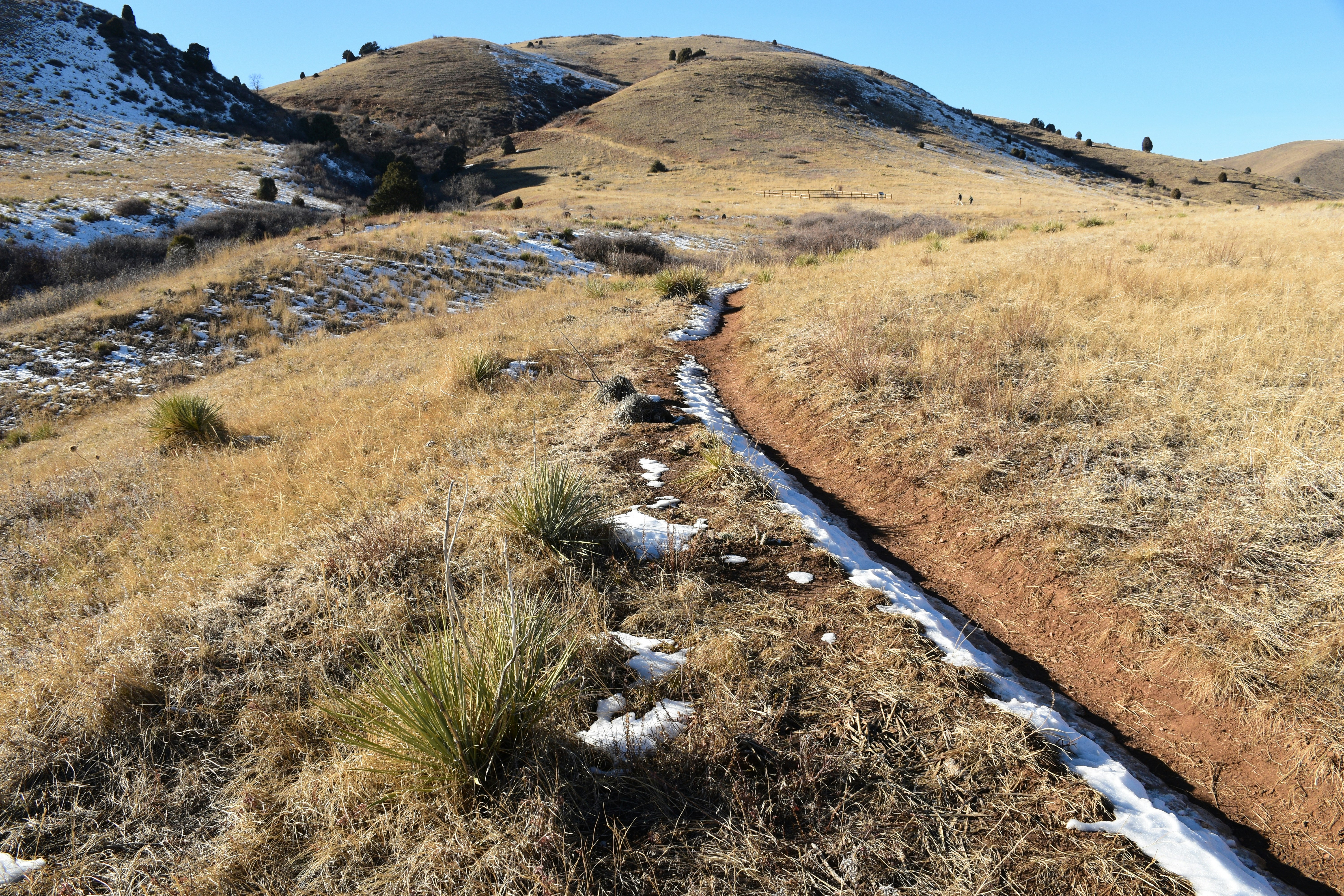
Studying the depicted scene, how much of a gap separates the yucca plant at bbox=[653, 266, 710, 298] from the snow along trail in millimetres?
9473

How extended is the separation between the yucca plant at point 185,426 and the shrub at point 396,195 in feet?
86.3

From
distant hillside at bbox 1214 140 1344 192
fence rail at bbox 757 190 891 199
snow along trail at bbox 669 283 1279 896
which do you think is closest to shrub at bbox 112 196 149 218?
fence rail at bbox 757 190 891 199

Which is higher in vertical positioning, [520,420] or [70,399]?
[520,420]

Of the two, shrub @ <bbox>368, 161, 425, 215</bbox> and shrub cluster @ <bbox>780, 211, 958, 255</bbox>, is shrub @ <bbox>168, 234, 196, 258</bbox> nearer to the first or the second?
shrub @ <bbox>368, 161, 425, 215</bbox>

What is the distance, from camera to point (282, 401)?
947 cm

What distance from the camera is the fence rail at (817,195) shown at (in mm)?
40812

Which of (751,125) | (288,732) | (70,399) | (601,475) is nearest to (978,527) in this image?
(601,475)

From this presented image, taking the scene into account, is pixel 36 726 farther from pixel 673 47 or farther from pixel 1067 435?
pixel 673 47

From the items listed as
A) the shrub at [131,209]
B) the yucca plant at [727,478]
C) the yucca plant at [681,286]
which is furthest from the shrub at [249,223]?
the yucca plant at [727,478]

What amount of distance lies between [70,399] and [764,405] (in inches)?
526

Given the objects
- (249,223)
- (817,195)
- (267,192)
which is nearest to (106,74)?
(267,192)

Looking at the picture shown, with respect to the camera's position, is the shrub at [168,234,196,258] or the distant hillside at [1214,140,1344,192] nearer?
the shrub at [168,234,196,258]

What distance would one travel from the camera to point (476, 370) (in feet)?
28.2

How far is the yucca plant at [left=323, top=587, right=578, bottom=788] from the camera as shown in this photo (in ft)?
7.68
